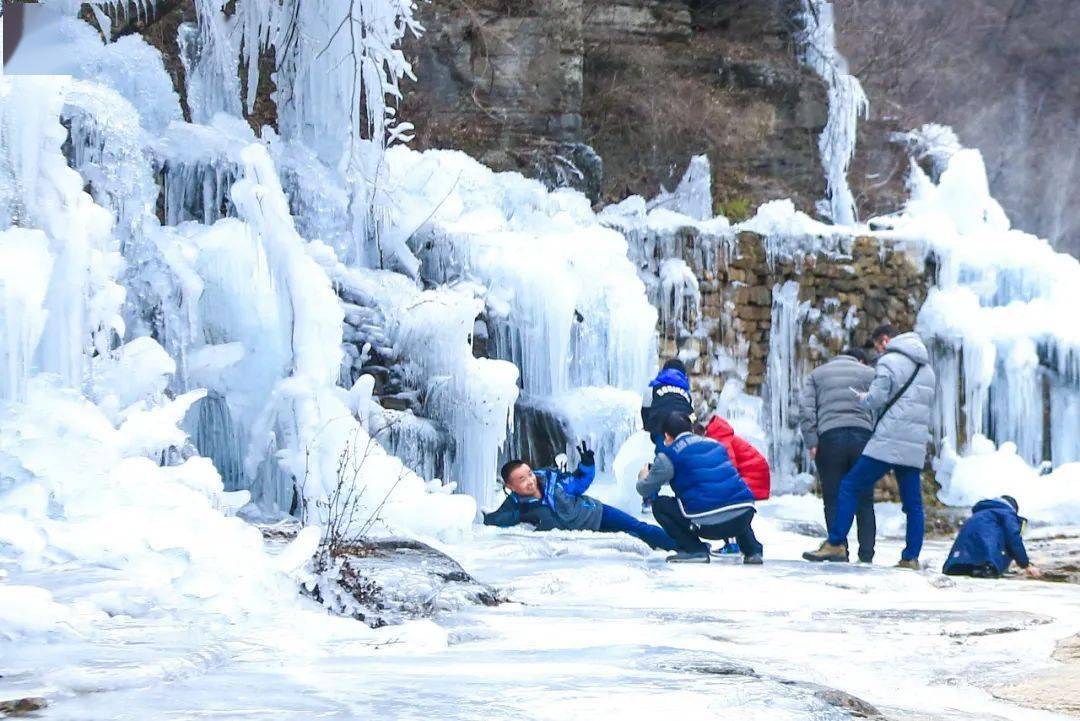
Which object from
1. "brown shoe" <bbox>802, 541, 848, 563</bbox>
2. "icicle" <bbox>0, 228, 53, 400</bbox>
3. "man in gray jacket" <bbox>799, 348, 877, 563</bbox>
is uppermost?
"icicle" <bbox>0, 228, 53, 400</bbox>

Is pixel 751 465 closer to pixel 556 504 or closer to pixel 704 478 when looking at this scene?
pixel 556 504

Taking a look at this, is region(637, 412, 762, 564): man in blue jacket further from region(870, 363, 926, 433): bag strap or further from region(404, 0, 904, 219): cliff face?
region(404, 0, 904, 219): cliff face

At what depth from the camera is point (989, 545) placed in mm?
8602

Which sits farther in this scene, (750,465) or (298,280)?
→ (750,465)

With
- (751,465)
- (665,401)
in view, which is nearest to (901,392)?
(665,401)

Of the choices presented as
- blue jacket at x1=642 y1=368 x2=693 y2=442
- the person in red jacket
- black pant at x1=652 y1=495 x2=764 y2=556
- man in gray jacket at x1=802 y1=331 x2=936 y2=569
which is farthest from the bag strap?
the person in red jacket

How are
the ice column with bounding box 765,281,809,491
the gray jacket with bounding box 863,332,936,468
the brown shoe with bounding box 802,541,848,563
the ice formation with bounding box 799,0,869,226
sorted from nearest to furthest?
the gray jacket with bounding box 863,332,936,468
the brown shoe with bounding box 802,541,848,563
the ice column with bounding box 765,281,809,491
the ice formation with bounding box 799,0,869,226

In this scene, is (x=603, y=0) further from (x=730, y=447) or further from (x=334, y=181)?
(x=730, y=447)

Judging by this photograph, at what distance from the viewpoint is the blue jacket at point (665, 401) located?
30.5 feet

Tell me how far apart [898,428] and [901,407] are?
11 centimetres

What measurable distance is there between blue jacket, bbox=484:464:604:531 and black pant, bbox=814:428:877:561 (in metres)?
1.36

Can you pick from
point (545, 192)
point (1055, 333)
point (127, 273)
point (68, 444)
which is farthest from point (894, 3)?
point (68, 444)

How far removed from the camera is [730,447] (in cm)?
972

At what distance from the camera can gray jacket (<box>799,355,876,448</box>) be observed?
8.91 metres
